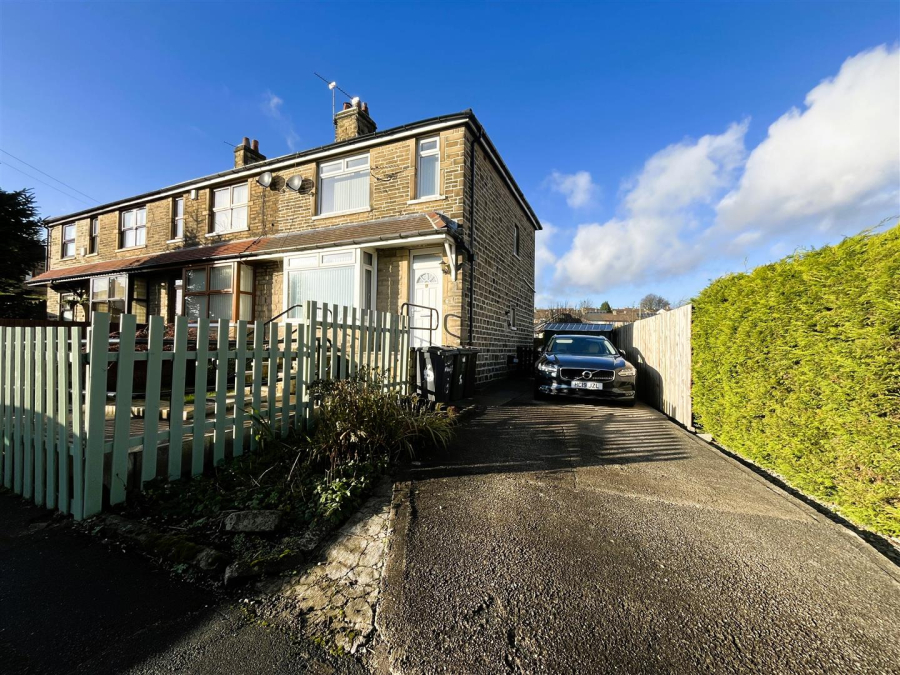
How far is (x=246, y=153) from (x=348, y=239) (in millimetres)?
7155

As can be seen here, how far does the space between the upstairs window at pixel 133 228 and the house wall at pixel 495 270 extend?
12.4 m

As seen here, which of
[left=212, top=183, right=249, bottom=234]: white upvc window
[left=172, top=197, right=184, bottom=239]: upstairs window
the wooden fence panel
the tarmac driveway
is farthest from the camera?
[left=172, top=197, right=184, bottom=239]: upstairs window

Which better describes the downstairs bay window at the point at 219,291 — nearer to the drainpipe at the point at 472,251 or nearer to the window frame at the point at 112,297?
the window frame at the point at 112,297

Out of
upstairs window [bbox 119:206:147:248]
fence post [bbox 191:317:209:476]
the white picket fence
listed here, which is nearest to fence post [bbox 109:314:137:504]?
the white picket fence

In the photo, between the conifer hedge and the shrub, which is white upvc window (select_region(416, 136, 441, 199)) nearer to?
the shrub

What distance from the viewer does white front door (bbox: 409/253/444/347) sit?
8914mm

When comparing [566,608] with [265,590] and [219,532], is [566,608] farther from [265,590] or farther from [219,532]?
[219,532]

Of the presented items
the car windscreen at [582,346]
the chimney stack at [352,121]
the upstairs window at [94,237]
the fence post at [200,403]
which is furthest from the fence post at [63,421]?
the upstairs window at [94,237]

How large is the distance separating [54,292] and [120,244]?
190 inches

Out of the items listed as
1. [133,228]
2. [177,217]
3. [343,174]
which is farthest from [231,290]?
[133,228]

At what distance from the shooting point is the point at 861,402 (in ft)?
8.86

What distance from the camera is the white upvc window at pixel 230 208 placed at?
38.5 feet

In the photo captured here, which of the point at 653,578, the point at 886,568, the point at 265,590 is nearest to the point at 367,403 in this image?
the point at 265,590

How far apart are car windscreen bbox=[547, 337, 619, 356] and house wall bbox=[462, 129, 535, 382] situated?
6.39ft
